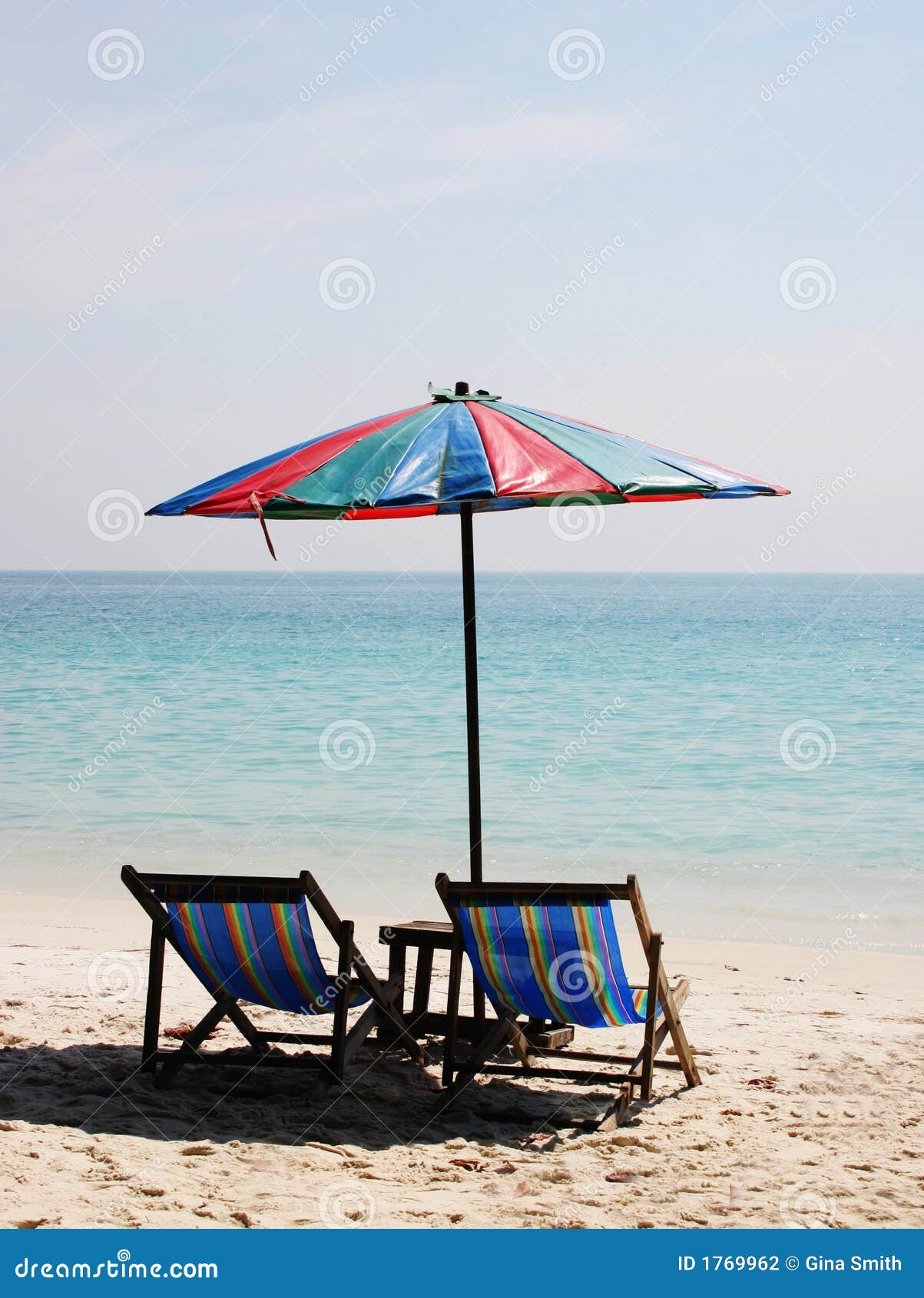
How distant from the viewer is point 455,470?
146 inches

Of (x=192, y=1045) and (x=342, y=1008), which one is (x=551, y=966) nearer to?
(x=342, y=1008)

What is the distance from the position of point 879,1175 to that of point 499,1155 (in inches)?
41.5

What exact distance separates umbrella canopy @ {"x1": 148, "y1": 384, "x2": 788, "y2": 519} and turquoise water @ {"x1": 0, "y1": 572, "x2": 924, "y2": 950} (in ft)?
12.8

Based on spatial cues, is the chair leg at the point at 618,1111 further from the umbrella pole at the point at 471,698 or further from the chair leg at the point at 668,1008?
the umbrella pole at the point at 471,698

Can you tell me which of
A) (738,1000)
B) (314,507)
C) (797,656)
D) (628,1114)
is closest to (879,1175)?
(628,1114)

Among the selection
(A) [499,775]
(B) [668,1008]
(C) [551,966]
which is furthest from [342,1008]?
(A) [499,775]

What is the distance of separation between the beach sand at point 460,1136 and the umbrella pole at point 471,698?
0.83 m

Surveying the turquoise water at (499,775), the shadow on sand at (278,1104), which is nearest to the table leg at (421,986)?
the shadow on sand at (278,1104)

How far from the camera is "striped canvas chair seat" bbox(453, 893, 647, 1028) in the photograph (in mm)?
3723

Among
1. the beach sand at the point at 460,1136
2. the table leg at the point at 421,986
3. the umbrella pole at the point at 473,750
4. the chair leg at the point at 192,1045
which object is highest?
the umbrella pole at the point at 473,750

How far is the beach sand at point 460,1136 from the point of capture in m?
3.16

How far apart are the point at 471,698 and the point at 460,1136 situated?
145cm

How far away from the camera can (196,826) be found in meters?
10.3
